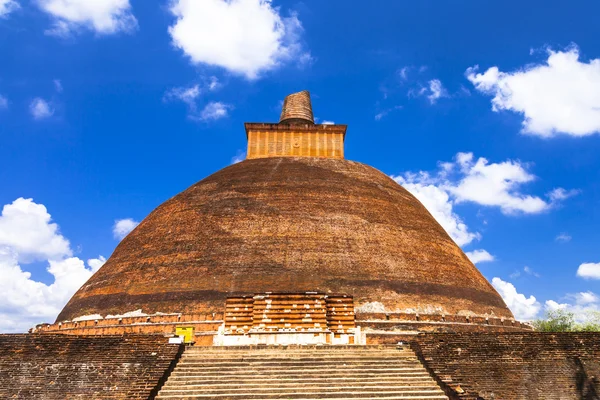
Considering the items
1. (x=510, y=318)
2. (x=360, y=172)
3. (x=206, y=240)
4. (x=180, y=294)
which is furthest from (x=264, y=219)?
→ (x=510, y=318)

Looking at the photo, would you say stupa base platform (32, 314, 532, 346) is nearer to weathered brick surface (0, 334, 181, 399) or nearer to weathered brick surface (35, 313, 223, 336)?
weathered brick surface (35, 313, 223, 336)

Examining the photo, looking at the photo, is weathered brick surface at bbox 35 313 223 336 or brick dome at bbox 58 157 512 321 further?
brick dome at bbox 58 157 512 321

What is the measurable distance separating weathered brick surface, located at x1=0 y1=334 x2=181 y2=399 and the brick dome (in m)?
4.41

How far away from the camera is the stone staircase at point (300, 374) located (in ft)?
27.9

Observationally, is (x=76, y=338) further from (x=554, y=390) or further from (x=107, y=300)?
(x=554, y=390)

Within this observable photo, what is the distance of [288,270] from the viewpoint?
14398 mm

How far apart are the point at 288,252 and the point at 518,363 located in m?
6.90

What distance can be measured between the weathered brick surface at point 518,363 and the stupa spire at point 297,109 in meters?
14.2

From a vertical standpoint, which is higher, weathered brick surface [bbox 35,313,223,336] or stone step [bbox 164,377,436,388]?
weathered brick surface [bbox 35,313,223,336]

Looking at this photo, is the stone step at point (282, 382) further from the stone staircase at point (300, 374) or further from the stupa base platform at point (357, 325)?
the stupa base platform at point (357, 325)

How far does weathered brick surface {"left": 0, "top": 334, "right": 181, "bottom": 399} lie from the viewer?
8883 millimetres

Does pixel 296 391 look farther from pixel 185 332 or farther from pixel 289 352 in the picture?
pixel 185 332

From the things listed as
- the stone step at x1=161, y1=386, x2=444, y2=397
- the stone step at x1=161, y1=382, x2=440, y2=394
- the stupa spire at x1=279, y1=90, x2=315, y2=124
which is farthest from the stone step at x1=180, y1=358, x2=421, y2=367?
the stupa spire at x1=279, y1=90, x2=315, y2=124

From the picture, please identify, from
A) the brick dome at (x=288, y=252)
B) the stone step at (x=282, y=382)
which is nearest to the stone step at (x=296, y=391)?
the stone step at (x=282, y=382)
